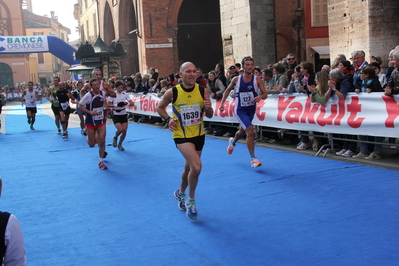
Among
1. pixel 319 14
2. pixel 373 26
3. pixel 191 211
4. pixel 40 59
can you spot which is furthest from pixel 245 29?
pixel 40 59

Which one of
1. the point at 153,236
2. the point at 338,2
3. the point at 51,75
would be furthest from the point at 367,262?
the point at 51,75

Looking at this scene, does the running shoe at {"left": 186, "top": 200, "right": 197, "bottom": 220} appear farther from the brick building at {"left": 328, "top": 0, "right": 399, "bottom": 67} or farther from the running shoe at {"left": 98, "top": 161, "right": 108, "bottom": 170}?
the brick building at {"left": 328, "top": 0, "right": 399, "bottom": 67}

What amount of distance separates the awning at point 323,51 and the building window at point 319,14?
111 centimetres

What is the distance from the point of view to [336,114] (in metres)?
8.80

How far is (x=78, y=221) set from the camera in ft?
19.8

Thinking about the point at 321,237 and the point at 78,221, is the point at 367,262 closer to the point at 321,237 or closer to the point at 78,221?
the point at 321,237

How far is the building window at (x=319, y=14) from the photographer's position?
957 inches

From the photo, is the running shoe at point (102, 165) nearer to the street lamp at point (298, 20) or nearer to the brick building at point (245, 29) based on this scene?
the brick building at point (245, 29)

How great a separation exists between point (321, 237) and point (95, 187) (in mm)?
4271

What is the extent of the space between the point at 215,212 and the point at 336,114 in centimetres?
381

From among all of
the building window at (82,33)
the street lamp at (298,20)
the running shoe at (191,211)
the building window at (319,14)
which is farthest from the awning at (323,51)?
the building window at (82,33)

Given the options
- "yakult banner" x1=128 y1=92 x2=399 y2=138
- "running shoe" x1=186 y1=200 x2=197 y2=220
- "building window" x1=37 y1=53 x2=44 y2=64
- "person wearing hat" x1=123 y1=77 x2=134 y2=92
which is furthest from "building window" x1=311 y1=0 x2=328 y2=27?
"building window" x1=37 y1=53 x2=44 y2=64

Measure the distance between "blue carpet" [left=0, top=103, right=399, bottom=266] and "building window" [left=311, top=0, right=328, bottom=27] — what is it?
16.2 m

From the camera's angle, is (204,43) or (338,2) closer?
(338,2)
